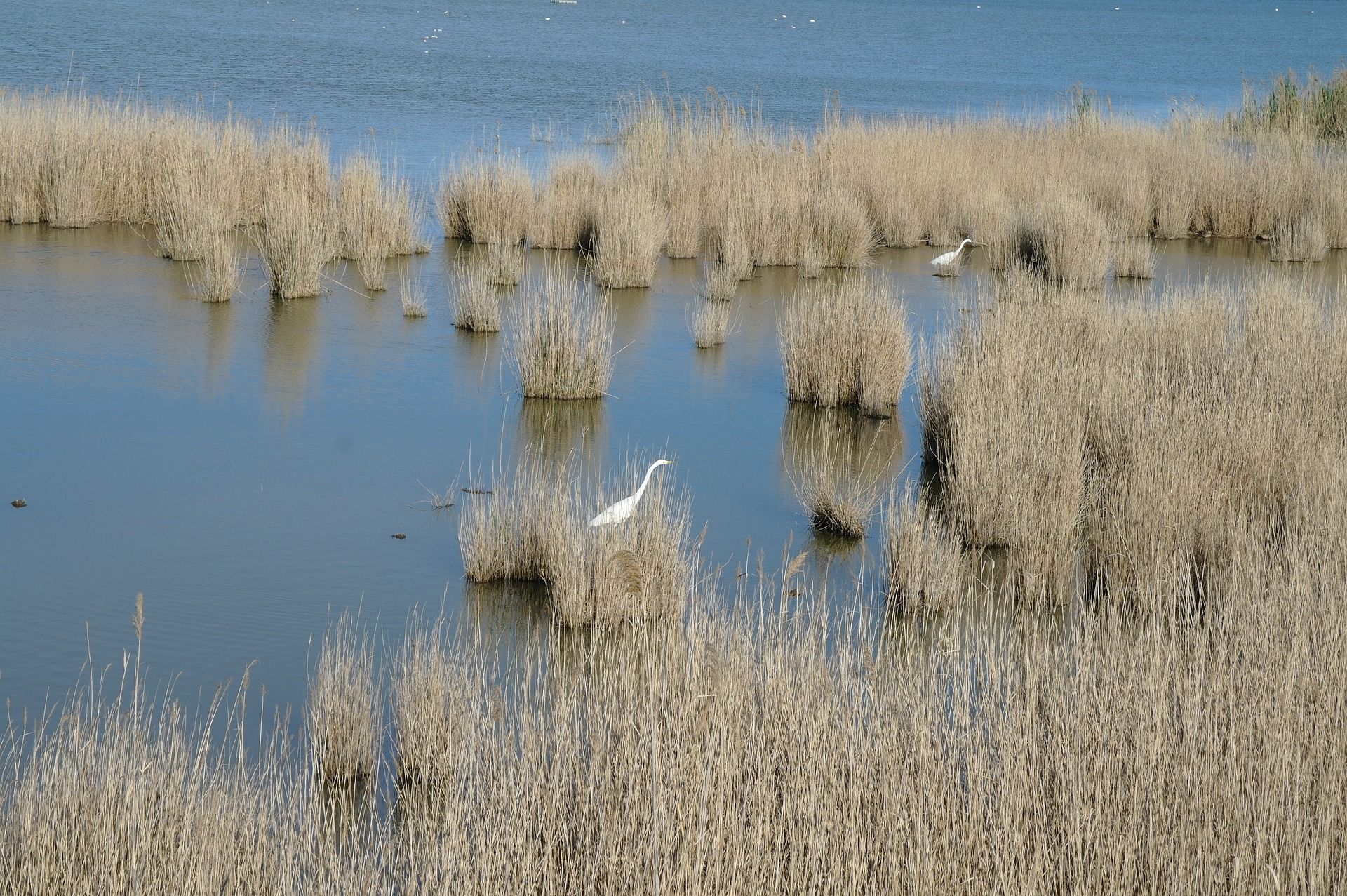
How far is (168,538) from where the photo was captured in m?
6.35

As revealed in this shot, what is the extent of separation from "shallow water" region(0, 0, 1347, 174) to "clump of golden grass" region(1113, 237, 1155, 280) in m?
5.20

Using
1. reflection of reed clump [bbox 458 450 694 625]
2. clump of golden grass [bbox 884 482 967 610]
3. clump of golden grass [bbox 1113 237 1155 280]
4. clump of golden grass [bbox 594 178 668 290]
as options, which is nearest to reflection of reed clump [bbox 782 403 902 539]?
clump of golden grass [bbox 884 482 967 610]

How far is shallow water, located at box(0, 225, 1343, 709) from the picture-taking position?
221 inches

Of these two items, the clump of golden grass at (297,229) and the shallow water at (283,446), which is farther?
the clump of golden grass at (297,229)

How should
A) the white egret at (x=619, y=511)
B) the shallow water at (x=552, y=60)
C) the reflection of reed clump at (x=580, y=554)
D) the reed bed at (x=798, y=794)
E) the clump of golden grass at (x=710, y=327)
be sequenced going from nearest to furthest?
the reed bed at (x=798, y=794)
the reflection of reed clump at (x=580, y=554)
the white egret at (x=619, y=511)
the clump of golden grass at (x=710, y=327)
the shallow water at (x=552, y=60)

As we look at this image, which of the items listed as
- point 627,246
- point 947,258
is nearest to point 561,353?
point 627,246

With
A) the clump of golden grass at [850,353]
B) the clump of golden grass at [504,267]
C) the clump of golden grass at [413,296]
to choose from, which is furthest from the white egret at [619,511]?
the clump of golden grass at [504,267]

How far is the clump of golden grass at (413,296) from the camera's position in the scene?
36.5 ft

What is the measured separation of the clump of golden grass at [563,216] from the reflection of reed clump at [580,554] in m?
8.08

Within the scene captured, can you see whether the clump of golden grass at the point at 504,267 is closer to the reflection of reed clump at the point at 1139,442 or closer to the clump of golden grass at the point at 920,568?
the reflection of reed clump at the point at 1139,442

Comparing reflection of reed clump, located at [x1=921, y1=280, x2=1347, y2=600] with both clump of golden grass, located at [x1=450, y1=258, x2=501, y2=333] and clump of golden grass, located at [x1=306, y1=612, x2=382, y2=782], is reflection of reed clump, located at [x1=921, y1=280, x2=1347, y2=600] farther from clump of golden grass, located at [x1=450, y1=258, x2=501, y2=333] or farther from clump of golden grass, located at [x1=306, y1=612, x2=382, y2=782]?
clump of golden grass, located at [x1=450, y1=258, x2=501, y2=333]

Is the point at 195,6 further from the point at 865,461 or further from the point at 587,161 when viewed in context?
the point at 865,461

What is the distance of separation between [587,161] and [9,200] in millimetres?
5854

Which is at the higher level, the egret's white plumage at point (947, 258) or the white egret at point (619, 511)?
the egret's white plumage at point (947, 258)
